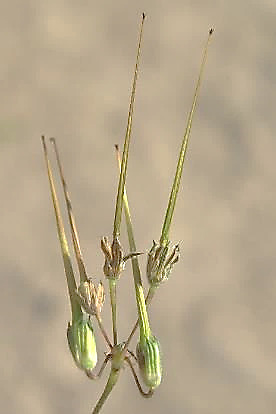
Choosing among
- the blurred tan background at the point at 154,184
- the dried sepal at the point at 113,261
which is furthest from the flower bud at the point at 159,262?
the blurred tan background at the point at 154,184

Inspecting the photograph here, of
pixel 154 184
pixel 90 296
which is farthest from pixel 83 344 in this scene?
pixel 154 184

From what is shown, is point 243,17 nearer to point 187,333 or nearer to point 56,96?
point 56,96

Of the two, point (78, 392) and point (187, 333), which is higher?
point (187, 333)

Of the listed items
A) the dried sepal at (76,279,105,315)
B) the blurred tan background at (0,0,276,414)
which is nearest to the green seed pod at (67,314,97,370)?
the dried sepal at (76,279,105,315)

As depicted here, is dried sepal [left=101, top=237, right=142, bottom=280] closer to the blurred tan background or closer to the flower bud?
the flower bud

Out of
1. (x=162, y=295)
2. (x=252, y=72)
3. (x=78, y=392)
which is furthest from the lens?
(x=252, y=72)

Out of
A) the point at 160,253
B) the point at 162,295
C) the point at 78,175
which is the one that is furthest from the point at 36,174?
the point at 160,253

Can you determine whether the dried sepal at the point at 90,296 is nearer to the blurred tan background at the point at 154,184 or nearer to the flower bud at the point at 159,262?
the flower bud at the point at 159,262
